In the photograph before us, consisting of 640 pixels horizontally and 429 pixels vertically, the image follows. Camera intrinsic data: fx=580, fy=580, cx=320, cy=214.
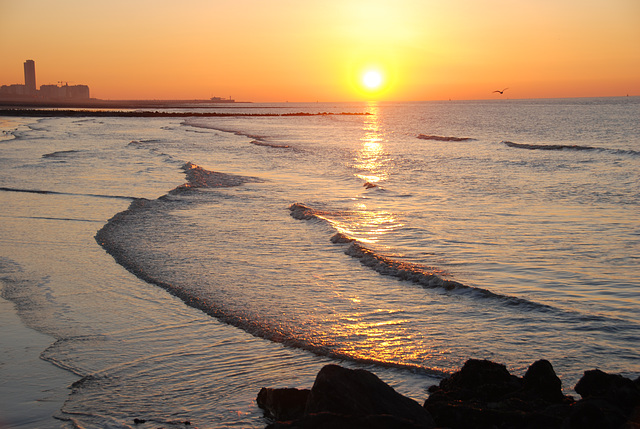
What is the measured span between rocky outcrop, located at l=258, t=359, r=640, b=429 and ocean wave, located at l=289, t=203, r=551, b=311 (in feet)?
12.5

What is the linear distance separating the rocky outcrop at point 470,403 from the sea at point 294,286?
0.71 meters

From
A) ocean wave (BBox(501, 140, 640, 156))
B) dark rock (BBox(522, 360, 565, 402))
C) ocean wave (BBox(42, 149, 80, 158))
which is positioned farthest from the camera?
ocean wave (BBox(501, 140, 640, 156))

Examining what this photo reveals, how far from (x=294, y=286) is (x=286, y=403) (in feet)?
16.0

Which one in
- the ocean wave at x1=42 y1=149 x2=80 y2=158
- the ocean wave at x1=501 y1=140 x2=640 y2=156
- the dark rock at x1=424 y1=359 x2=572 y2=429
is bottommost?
the dark rock at x1=424 y1=359 x2=572 y2=429

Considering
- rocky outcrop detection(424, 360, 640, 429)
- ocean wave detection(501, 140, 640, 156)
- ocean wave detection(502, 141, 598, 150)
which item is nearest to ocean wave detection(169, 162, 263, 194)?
rocky outcrop detection(424, 360, 640, 429)

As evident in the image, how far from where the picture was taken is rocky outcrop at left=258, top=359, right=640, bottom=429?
4516 millimetres

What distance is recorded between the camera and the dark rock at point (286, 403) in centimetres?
532

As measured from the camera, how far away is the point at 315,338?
311 inches

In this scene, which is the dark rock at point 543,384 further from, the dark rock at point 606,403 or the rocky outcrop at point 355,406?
the rocky outcrop at point 355,406

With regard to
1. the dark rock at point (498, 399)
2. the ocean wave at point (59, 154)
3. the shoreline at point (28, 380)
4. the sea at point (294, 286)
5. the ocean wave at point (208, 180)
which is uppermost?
the ocean wave at point (59, 154)

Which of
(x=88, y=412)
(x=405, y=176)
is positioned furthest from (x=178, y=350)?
(x=405, y=176)

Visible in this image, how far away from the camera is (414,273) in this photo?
10.9m

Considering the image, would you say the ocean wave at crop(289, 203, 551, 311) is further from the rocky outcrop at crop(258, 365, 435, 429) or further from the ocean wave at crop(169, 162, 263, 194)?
the ocean wave at crop(169, 162, 263, 194)

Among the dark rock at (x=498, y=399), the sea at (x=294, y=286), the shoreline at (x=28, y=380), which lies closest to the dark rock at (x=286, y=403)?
the sea at (x=294, y=286)
